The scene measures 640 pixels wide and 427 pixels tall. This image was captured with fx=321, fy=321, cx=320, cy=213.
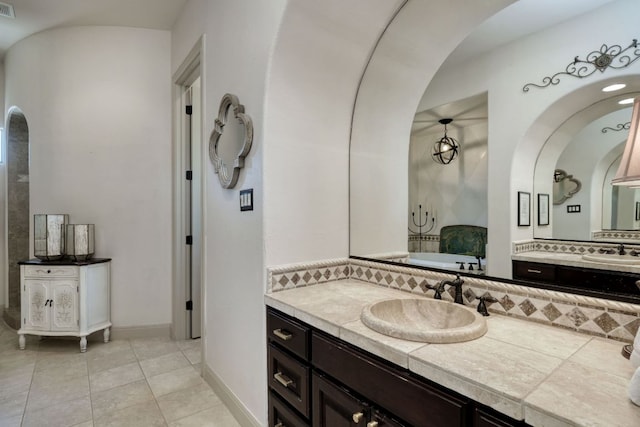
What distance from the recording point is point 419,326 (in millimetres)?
1304

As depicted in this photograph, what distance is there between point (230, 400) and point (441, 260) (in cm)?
156

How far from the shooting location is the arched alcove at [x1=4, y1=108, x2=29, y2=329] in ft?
12.2

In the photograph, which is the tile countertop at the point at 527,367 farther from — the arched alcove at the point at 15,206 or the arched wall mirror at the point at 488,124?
the arched alcove at the point at 15,206

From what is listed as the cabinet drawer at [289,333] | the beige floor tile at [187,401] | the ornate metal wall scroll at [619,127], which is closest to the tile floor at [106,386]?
the beige floor tile at [187,401]

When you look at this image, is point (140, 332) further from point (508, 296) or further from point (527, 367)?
point (527, 367)

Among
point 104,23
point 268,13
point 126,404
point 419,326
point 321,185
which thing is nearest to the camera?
point 419,326

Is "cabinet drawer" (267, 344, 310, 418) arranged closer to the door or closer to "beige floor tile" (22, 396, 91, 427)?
"beige floor tile" (22, 396, 91, 427)

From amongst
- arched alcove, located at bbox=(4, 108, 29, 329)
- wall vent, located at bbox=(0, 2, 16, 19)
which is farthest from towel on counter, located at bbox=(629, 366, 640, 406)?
arched alcove, located at bbox=(4, 108, 29, 329)

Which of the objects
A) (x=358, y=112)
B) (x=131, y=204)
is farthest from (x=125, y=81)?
(x=358, y=112)

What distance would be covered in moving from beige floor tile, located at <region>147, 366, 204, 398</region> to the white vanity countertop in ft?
7.43

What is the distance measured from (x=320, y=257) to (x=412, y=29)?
1.29 m

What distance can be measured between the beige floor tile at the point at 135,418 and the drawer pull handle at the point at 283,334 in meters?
1.04

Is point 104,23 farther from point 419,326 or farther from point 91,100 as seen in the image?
point 419,326

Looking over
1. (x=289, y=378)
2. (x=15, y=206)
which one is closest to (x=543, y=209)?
(x=289, y=378)
